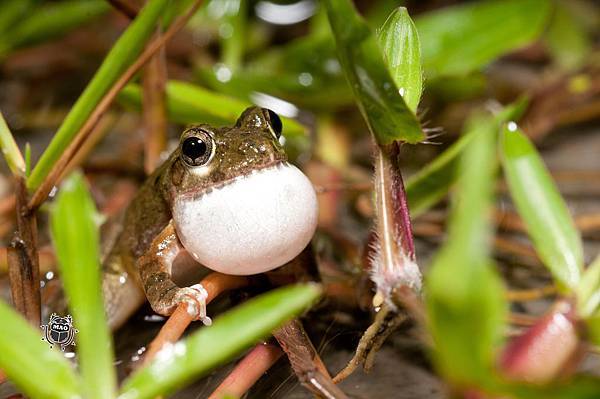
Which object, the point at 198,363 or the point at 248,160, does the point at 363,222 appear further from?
the point at 198,363

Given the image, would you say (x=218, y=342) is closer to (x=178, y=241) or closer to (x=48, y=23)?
(x=178, y=241)

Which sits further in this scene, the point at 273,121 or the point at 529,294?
the point at 529,294

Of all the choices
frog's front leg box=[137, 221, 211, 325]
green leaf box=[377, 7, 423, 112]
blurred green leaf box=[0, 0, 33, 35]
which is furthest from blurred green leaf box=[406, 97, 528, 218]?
blurred green leaf box=[0, 0, 33, 35]

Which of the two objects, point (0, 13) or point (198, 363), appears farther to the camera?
point (0, 13)

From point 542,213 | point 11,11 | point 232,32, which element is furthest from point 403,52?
point 11,11

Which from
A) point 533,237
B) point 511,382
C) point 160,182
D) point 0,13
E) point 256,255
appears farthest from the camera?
point 0,13

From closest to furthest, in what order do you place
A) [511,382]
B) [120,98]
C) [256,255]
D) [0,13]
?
[511,382] → [256,255] → [120,98] → [0,13]

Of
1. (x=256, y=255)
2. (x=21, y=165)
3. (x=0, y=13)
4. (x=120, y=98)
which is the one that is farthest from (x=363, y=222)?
(x=0, y=13)
